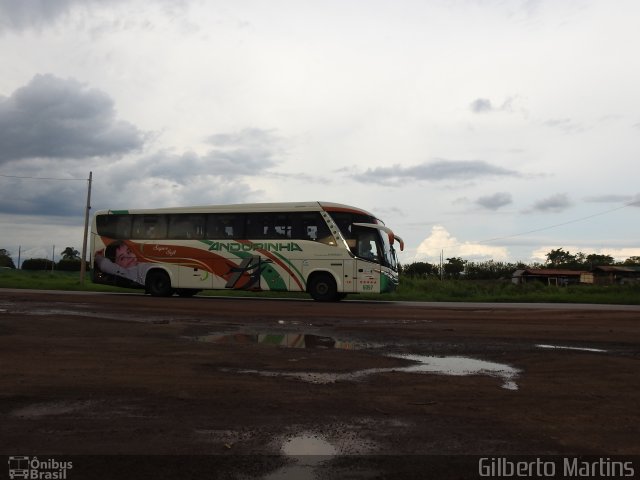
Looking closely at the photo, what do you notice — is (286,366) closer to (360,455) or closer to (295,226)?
(360,455)

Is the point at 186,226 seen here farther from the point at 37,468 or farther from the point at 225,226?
the point at 37,468

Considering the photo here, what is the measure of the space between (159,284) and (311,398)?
19.1 meters

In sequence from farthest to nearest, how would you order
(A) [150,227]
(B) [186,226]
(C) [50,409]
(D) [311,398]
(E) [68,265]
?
(E) [68,265], (A) [150,227], (B) [186,226], (D) [311,398], (C) [50,409]

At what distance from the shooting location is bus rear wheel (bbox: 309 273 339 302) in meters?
21.3

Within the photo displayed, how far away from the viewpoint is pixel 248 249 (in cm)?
2225

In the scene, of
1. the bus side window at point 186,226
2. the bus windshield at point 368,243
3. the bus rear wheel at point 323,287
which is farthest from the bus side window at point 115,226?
the bus windshield at point 368,243

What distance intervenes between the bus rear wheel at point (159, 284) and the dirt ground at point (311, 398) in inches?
499

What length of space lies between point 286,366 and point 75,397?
253 centimetres

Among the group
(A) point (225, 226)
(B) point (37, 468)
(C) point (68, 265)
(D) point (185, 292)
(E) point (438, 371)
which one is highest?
(A) point (225, 226)

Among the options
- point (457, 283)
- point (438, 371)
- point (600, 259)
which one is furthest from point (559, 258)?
point (438, 371)

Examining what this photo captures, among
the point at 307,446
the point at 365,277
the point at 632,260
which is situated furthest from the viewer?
the point at 632,260

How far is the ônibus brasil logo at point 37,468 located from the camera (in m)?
3.50

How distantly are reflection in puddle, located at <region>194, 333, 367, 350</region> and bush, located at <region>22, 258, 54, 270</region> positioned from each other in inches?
2956

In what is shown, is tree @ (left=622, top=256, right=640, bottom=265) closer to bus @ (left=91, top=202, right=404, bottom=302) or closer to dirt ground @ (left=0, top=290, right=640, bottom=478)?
bus @ (left=91, top=202, right=404, bottom=302)
